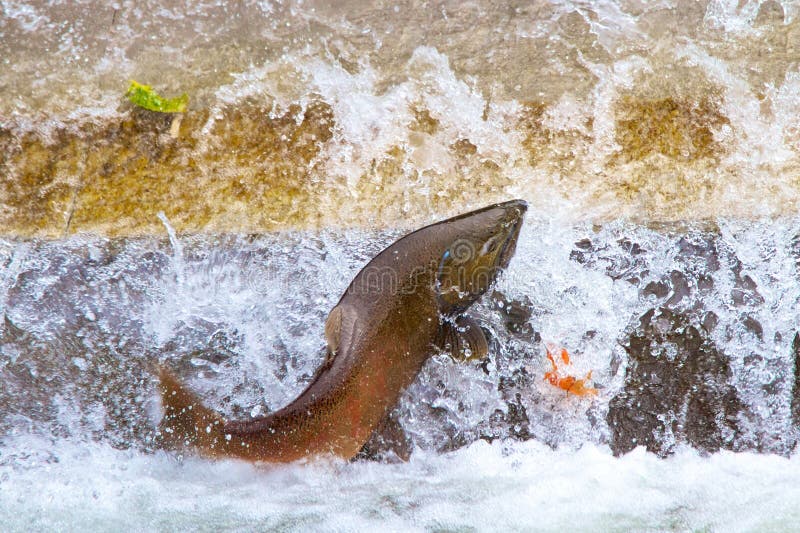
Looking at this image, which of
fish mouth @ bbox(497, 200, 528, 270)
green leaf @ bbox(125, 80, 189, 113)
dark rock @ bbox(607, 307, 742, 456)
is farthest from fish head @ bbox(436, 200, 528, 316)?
green leaf @ bbox(125, 80, 189, 113)

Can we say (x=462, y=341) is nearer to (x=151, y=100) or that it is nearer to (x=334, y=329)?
(x=334, y=329)

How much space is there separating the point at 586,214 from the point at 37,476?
150 inches

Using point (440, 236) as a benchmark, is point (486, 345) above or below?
below

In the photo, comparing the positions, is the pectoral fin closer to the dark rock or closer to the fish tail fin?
the dark rock

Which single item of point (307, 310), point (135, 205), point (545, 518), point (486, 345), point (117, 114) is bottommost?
point (545, 518)

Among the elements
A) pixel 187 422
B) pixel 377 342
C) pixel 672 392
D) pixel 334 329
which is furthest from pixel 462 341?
pixel 187 422

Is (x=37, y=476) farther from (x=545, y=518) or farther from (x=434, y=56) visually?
(x=434, y=56)

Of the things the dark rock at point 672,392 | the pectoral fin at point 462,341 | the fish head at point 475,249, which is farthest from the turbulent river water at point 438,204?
the fish head at point 475,249

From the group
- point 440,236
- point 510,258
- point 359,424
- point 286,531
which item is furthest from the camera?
point 510,258

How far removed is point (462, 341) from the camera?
4.52m

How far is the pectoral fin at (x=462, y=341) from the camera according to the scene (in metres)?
4.52

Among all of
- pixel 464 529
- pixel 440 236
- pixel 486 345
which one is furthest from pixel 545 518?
pixel 440 236

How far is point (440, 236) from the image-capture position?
4.34 metres

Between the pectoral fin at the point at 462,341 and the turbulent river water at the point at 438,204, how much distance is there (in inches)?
5.6
